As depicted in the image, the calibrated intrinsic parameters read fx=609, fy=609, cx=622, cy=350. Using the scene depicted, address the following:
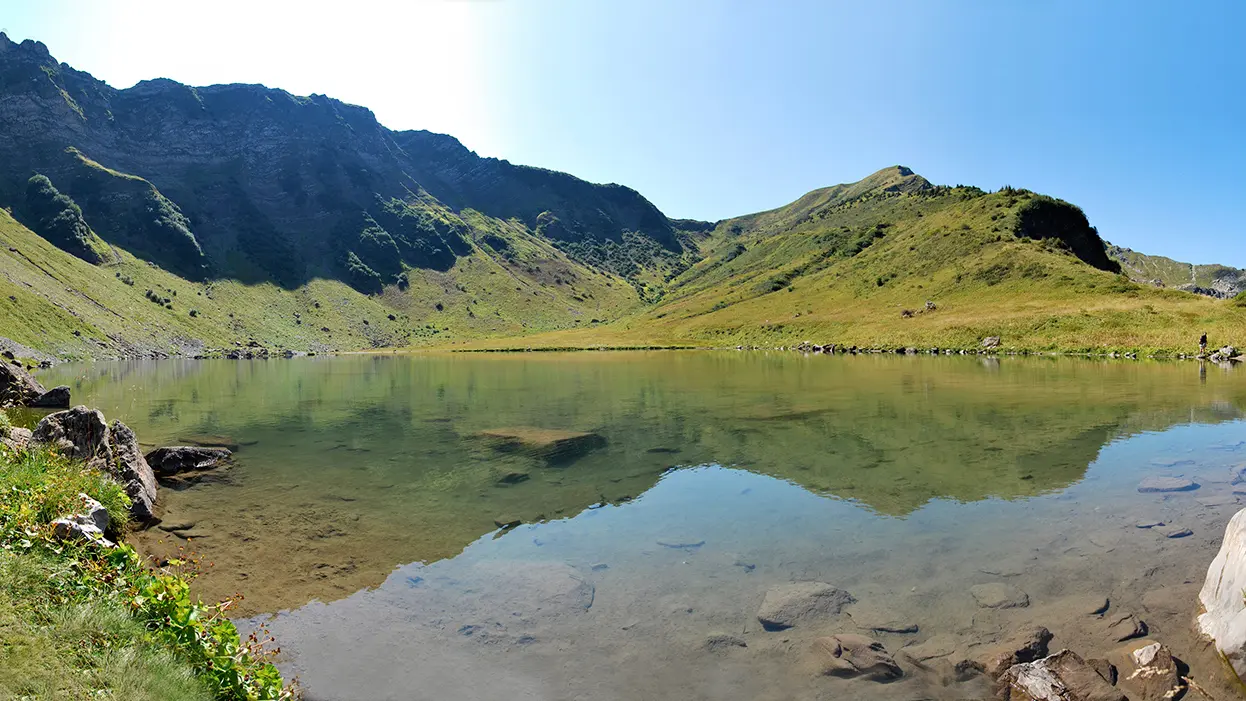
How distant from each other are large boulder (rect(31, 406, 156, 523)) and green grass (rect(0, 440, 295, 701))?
8.69 metres

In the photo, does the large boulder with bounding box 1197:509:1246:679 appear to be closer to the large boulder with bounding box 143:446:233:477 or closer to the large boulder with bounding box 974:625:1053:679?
the large boulder with bounding box 974:625:1053:679

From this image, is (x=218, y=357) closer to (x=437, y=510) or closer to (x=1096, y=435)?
(x=437, y=510)

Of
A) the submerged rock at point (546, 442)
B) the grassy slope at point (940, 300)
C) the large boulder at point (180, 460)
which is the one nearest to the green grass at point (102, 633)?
the large boulder at point (180, 460)

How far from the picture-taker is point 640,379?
57.7m

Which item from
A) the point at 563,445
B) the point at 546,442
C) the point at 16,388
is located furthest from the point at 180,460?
the point at 16,388

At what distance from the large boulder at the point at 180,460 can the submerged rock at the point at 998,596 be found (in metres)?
23.9

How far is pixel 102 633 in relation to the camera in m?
6.29

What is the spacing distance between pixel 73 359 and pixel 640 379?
91.7 metres

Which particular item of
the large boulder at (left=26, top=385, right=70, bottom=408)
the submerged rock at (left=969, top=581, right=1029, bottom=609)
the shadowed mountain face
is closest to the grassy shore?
the shadowed mountain face

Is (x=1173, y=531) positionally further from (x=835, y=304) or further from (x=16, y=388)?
(x=835, y=304)

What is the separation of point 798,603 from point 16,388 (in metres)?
41.1

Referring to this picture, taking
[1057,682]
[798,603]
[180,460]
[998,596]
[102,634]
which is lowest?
[180,460]

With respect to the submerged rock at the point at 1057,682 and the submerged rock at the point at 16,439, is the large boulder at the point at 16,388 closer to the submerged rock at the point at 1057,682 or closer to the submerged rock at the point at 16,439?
the submerged rock at the point at 16,439

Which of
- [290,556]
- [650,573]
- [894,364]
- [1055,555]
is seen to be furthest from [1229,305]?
[290,556]
